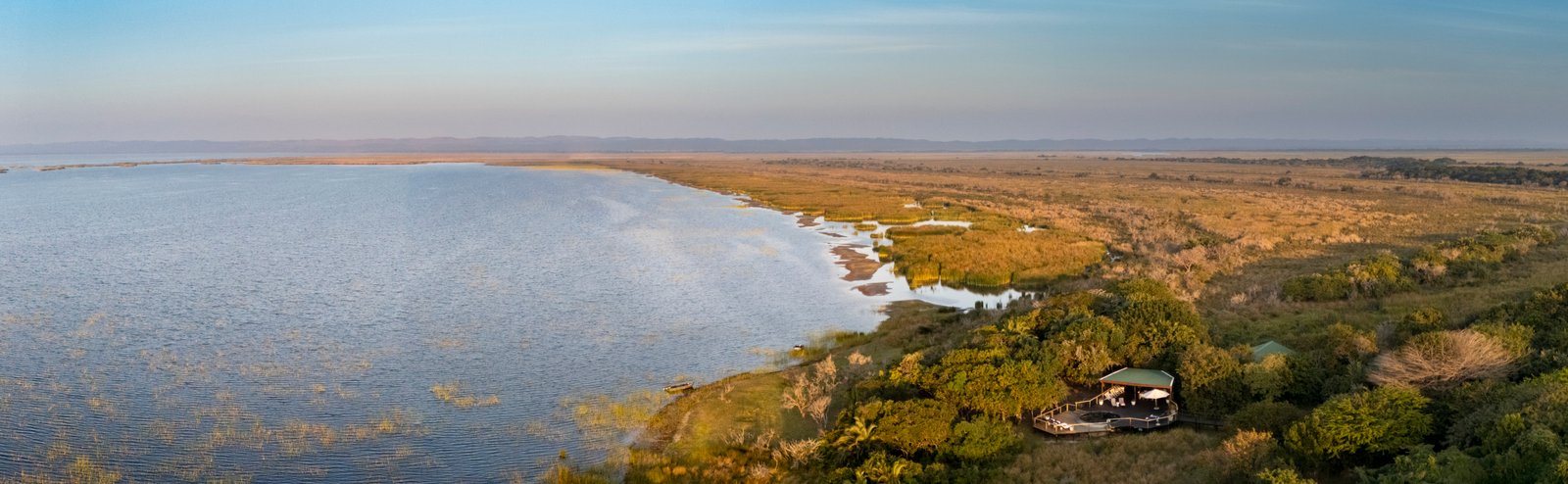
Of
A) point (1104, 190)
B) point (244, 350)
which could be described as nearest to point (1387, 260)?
point (244, 350)

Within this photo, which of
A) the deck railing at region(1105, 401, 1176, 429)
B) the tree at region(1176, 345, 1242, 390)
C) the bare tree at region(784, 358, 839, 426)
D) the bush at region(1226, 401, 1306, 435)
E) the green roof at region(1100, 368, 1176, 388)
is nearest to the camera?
the bush at region(1226, 401, 1306, 435)

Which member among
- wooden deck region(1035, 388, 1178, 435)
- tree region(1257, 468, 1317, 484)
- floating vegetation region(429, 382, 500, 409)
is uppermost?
tree region(1257, 468, 1317, 484)

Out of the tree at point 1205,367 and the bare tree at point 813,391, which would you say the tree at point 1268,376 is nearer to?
the tree at point 1205,367

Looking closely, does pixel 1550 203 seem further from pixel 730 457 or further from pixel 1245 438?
pixel 730 457

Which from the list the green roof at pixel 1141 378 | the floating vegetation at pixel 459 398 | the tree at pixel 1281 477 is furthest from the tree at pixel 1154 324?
the floating vegetation at pixel 459 398

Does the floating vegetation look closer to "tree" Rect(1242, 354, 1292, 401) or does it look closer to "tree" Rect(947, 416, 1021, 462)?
"tree" Rect(947, 416, 1021, 462)

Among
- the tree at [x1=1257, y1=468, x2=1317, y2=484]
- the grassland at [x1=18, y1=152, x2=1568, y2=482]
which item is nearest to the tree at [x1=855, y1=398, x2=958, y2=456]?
the grassland at [x1=18, y1=152, x2=1568, y2=482]

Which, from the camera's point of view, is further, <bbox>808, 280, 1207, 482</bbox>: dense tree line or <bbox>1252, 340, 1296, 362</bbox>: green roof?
<bbox>1252, 340, 1296, 362</bbox>: green roof
